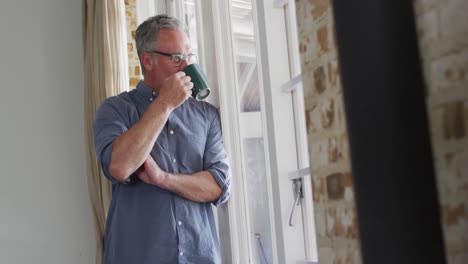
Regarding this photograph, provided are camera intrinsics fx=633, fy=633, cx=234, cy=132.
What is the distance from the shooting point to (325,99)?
3.18 ft

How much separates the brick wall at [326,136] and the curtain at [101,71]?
214 cm

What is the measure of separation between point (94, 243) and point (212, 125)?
1.64m

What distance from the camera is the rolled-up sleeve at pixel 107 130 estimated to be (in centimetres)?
203

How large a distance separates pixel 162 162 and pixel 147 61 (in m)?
0.37

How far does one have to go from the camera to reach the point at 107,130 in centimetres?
207

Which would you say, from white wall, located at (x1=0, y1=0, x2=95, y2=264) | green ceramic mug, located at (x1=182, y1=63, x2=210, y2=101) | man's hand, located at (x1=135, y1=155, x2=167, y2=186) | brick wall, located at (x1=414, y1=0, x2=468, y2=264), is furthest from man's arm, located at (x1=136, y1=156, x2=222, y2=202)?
white wall, located at (x1=0, y1=0, x2=95, y2=264)

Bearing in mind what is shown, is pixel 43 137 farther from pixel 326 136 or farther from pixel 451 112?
pixel 451 112

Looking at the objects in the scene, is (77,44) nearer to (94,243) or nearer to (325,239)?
(94,243)

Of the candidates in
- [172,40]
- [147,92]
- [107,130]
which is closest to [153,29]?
[172,40]

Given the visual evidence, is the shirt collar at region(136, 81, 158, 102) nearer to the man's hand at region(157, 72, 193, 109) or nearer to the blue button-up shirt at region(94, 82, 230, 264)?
the blue button-up shirt at region(94, 82, 230, 264)

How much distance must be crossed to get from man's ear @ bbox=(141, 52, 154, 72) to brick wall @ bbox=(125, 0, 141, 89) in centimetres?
114

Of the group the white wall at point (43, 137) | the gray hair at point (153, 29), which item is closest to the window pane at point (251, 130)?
the gray hair at point (153, 29)

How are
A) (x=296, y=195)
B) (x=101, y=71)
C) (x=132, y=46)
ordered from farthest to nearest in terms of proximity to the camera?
(x=132, y=46), (x=101, y=71), (x=296, y=195)

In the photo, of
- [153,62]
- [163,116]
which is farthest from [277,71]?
[153,62]
